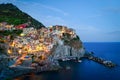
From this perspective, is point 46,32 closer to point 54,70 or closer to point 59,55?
point 59,55

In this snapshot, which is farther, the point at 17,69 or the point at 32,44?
the point at 32,44

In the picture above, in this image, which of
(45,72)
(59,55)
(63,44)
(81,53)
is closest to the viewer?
(45,72)

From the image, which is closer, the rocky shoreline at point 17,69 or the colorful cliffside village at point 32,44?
the rocky shoreline at point 17,69

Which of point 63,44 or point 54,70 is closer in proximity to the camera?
point 54,70

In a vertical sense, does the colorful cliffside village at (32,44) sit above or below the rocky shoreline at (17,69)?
above

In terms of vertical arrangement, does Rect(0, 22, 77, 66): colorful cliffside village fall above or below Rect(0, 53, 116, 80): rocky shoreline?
above

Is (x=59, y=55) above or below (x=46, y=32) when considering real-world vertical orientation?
below

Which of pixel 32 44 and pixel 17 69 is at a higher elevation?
pixel 32 44

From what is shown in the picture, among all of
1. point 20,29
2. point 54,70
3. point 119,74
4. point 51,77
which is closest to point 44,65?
point 54,70

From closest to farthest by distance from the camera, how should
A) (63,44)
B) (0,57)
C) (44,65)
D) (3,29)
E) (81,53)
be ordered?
(0,57), (44,65), (63,44), (81,53), (3,29)

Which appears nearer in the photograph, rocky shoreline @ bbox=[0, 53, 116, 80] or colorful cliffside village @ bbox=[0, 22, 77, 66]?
rocky shoreline @ bbox=[0, 53, 116, 80]

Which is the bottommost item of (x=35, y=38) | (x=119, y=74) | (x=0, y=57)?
(x=119, y=74)
